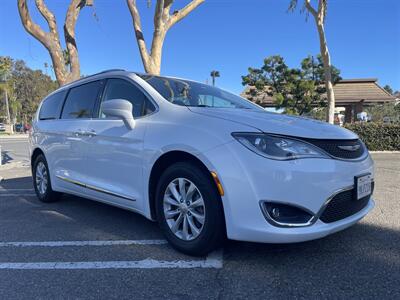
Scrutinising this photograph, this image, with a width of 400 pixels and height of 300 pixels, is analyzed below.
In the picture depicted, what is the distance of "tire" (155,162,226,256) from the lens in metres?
2.90

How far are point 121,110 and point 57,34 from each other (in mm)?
6918

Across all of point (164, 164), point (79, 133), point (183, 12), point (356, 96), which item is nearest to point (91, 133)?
point (79, 133)

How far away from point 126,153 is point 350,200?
208 centimetres

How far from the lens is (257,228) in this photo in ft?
8.89

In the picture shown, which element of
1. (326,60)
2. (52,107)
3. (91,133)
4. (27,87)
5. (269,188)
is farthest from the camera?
(27,87)

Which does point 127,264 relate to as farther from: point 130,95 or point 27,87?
point 27,87

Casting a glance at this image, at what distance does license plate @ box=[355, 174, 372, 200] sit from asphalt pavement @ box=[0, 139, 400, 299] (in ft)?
1.75

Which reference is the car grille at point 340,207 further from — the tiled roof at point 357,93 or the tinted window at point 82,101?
the tiled roof at point 357,93

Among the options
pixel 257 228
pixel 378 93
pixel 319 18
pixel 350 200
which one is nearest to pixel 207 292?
pixel 257 228

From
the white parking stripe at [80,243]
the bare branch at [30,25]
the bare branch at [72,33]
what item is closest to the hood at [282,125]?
the white parking stripe at [80,243]

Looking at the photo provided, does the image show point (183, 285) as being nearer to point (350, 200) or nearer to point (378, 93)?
point (350, 200)

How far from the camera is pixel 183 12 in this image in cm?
954

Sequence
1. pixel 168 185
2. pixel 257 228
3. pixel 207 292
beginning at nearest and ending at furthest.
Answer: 1. pixel 207 292
2. pixel 257 228
3. pixel 168 185

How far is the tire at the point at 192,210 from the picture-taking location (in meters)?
2.90
